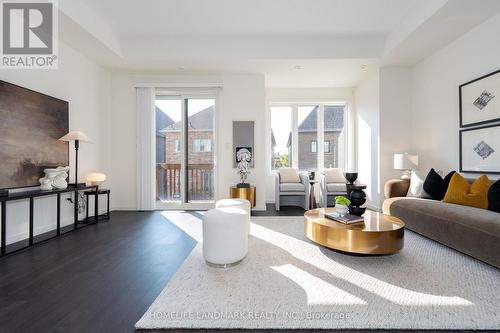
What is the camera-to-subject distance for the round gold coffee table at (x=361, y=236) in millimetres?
2184

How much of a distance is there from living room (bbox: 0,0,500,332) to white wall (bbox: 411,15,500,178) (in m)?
0.03

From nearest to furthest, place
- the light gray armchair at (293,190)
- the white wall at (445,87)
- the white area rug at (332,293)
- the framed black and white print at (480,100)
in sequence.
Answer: the white area rug at (332,293) < the framed black and white print at (480,100) < the white wall at (445,87) < the light gray armchair at (293,190)

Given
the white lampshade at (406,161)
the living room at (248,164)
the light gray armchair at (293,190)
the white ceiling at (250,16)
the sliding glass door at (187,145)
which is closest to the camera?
the living room at (248,164)

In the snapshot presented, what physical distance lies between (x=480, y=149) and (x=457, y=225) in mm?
1672

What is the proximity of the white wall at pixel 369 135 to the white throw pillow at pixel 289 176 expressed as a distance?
157cm

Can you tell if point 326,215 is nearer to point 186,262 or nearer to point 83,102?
point 186,262

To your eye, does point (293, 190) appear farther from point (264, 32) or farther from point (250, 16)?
point (250, 16)

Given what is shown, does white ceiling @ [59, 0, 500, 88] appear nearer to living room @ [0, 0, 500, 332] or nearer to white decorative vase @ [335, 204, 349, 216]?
living room @ [0, 0, 500, 332]

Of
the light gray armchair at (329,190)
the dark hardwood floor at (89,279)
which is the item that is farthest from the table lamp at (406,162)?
the dark hardwood floor at (89,279)

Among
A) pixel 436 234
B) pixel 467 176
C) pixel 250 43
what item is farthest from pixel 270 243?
pixel 250 43

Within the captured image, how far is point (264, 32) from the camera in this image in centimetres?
414

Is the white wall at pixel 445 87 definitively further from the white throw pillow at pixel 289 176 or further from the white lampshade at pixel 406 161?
the white throw pillow at pixel 289 176

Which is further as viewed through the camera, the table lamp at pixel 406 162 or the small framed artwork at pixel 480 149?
the table lamp at pixel 406 162

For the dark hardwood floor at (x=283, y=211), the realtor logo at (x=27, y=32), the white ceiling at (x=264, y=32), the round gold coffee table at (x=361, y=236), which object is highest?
the white ceiling at (x=264, y=32)
